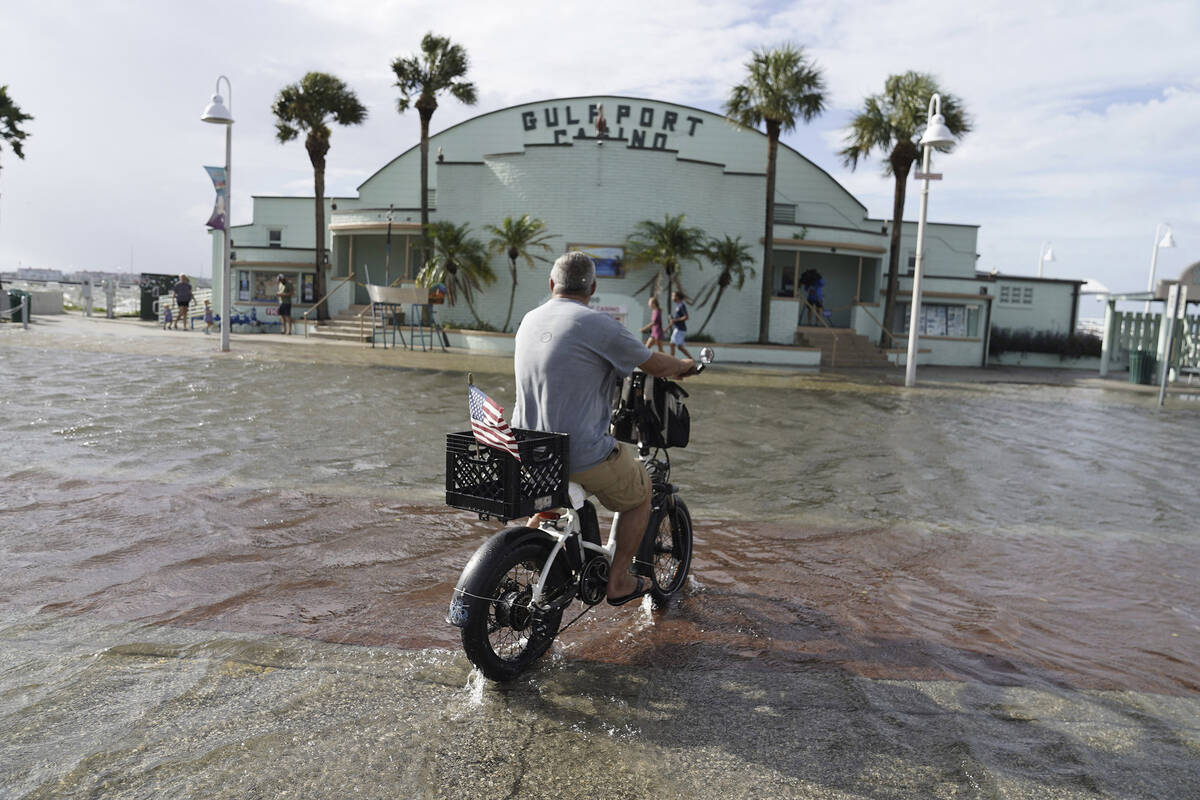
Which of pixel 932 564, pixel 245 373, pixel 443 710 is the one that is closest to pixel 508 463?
pixel 443 710

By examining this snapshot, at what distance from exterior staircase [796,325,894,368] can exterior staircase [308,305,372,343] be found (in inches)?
554

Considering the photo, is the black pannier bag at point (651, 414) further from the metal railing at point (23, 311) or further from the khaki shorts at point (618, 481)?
the metal railing at point (23, 311)

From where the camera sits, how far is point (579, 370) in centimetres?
373

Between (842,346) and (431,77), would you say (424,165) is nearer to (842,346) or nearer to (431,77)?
(431,77)

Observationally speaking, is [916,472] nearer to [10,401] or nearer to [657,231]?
[10,401]

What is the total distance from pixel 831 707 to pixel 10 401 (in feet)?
35.8

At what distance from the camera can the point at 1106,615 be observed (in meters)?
5.02

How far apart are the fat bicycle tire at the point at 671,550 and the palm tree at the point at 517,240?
21912 millimetres

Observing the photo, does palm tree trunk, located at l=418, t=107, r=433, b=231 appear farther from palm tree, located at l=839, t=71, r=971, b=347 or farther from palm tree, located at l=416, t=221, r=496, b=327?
palm tree, located at l=839, t=71, r=971, b=347

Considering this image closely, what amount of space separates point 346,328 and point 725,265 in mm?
12381

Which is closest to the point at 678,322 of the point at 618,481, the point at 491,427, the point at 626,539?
the point at 626,539

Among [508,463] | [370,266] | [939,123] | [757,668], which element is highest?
[939,123]

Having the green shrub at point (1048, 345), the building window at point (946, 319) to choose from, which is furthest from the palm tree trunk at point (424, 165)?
the green shrub at point (1048, 345)

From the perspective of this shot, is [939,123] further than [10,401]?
Yes
